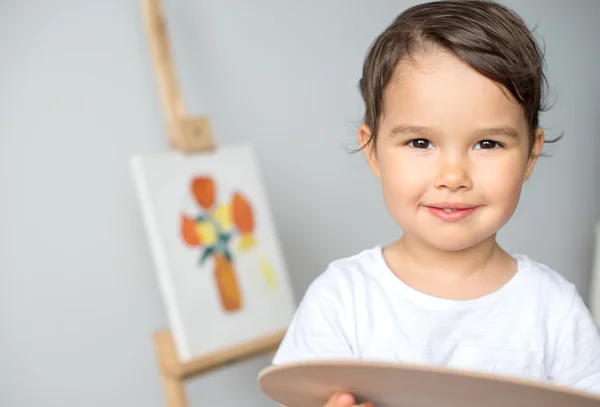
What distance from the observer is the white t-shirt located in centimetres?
94

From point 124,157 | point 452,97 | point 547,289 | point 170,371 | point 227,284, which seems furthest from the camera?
point 124,157

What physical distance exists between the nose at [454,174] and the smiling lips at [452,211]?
0.03 meters

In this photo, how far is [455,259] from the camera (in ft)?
3.28

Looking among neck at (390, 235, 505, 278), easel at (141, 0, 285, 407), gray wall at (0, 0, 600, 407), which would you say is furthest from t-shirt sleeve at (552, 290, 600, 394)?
gray wall at (0, 0, 600, 407)

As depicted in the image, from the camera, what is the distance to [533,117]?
0.96 meters

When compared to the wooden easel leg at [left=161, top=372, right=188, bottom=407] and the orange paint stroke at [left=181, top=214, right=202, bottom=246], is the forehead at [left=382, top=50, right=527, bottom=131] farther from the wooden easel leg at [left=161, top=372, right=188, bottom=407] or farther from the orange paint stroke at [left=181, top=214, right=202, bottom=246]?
the wooden easel leg at [left=161, top=372, right=188, bottom=407]

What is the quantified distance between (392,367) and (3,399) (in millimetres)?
1222

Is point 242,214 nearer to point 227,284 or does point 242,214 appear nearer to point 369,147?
point 227,284

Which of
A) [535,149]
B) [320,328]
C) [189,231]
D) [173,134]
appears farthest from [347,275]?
[173,134]

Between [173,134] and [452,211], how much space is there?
0.87 m

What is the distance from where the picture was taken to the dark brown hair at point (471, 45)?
2.88ft

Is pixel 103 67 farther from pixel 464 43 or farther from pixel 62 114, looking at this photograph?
pixel 464 43

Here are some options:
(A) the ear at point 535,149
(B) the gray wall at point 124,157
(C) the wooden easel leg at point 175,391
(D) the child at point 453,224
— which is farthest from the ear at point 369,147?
(B) the gray wall at point 124,157

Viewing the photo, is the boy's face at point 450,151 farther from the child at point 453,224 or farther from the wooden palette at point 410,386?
the wooden palette at point 410,386
